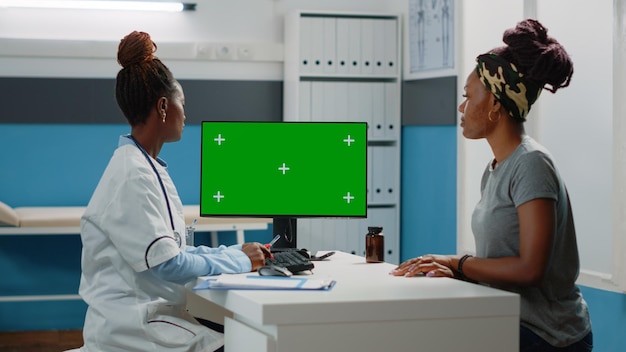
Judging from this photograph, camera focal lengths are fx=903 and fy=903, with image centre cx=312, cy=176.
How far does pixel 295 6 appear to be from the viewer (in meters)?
5.16

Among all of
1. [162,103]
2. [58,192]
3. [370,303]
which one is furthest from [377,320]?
[58,192]

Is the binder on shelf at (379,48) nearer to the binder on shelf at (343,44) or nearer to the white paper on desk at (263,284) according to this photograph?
the binder on shelf at (343,44)

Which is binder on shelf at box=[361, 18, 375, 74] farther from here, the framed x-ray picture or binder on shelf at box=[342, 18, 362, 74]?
the framed x-ray picture

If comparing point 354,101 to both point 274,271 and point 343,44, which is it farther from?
point 274,271

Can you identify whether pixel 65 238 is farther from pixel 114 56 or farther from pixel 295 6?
pixel 295 6

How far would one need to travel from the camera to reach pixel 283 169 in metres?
2.83

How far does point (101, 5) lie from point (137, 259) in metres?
3.16

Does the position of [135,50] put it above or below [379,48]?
below

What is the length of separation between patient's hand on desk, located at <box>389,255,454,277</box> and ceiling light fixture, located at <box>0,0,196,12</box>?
3121mm

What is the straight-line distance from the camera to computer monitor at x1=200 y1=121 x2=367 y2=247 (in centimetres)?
282

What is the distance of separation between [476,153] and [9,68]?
2496 mm

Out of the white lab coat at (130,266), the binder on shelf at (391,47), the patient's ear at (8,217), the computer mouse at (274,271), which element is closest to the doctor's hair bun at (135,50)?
the white lab coat at (130,266)

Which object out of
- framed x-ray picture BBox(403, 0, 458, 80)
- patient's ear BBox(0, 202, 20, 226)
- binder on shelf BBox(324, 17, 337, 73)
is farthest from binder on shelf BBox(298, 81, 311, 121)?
patient's ear BBox(0, 202, 20, 226)

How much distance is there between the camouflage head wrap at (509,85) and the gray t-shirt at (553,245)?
9 cm
